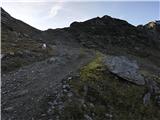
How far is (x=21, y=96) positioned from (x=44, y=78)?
4089mm

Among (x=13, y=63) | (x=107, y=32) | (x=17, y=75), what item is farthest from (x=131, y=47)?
(x=17, y=75)

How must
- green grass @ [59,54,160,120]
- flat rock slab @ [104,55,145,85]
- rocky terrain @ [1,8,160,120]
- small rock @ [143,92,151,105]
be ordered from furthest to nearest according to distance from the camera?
flat rock slab @ [104,55,145,85]
small rock @ [143,92,151,105]
green grass @ [59,54,160,120]
rocky terrain @ [1,8,160,120]

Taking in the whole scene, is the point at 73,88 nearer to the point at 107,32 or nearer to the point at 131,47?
the point at 131,47

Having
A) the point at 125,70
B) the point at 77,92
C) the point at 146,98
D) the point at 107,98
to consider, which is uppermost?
the point at 125,70

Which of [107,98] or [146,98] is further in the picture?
[146,98]

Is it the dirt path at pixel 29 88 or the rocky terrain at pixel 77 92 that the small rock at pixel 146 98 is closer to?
the rocky terrain at pixel 77 92

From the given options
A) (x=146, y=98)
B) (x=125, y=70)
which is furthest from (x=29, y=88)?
(x=146, y=98)

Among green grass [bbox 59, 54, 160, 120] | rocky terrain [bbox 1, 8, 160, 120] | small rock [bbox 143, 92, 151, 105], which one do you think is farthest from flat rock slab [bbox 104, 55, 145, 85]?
small rock [bbox 143, 92, 151, 105]

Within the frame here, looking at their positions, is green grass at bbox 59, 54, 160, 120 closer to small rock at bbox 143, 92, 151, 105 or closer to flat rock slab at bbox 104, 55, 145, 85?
small rock at bbox 143, 92, 151, 105

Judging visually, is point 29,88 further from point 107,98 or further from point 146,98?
point 146,98

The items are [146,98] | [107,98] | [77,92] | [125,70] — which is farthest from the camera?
[125,70]

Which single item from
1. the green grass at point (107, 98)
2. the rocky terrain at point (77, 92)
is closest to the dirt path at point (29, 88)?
the rocky terrain at point (77, 92)

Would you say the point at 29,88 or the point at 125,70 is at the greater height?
the point at 125,70

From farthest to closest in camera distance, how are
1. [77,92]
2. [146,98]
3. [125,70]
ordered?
[125,70] < [146,98] < [77,92]
